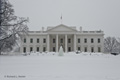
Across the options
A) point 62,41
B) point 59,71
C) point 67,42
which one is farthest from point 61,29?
point 59,71

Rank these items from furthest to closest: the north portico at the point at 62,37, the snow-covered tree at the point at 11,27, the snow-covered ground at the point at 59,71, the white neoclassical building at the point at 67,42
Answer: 1. the white neoclassical building at the point at 67,42
2. the north portico at the point at 62,37
3. the snow-covered tree at the point at 11,27
4. the snow-covered ground at the point at 59,71

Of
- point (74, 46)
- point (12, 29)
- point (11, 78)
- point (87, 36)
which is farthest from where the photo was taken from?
point (87, 36)

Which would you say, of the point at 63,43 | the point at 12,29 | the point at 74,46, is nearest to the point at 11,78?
the point at 12,29

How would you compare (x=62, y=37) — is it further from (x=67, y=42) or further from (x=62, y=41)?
(x=67, y=42)

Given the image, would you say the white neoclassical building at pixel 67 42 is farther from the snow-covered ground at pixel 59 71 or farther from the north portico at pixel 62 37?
the snow-covered ground at pixel 59 71

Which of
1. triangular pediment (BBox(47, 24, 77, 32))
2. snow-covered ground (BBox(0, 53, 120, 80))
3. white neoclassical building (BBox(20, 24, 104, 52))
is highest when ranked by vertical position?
triangular pediment (BBox(47, 24, 77, 32))

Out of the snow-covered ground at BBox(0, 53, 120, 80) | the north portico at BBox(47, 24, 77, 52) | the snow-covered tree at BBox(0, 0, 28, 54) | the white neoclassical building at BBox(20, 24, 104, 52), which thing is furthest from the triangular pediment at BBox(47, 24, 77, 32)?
the snow-covered ground at BBox(0, 53, 120, 80)

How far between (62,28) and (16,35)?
2270cm

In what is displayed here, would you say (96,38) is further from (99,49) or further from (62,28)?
(62,28)

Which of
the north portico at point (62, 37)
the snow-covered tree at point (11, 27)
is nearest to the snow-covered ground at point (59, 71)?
the snow-covered tree at point (11, 27)

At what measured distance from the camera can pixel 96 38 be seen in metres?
49.3

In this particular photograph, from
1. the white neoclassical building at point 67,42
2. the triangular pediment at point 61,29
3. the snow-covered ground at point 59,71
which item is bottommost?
the snow-covered ground at point 59,71

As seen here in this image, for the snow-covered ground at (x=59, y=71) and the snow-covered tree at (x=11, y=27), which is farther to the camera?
the snow-covered tree at (x=11, y=27)

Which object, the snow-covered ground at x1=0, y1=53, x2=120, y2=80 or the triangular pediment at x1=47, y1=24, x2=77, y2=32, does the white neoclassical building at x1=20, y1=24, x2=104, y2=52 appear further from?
the snow-covered ground at x1=0, y1=53, x2=120, y2=80
